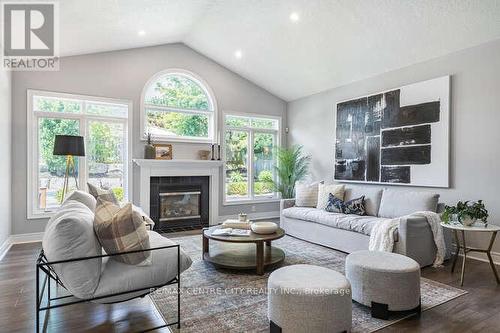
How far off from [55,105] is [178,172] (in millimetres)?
2341

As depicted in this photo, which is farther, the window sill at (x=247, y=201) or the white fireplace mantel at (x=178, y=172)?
the window sill at (x=247, y=201)

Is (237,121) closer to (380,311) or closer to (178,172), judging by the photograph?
(178,172)

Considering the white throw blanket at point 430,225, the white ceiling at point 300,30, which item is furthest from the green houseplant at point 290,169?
the white throw blanket at point 430,225

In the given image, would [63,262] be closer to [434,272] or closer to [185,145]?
[434,272]

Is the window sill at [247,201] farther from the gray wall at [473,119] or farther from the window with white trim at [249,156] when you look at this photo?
the gray wall at [473,119]

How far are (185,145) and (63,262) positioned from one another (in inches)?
168

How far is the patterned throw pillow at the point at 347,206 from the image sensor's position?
14.5 feet

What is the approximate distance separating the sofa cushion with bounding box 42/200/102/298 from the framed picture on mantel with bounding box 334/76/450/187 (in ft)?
14.5

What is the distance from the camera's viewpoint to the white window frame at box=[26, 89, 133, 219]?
4.60m

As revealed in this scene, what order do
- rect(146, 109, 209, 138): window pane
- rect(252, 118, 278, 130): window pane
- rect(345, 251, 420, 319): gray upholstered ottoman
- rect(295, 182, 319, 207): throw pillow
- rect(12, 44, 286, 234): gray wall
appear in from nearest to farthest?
rect(345, 251, 420, 319): gray upholstered ottoman
rect(12, 44, 286, 234): gray wall
rect(295, 182, 319, 207): throw pillow
rect(146, 109, 209, 138): window pane
rect(252, 118, 278, 130): window pane

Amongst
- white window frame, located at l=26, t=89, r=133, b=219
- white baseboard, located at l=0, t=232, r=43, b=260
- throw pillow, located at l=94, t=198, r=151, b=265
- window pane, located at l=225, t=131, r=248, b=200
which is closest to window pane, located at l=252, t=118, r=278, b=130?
window pane, located at l=225, t=131, r=248, b=200

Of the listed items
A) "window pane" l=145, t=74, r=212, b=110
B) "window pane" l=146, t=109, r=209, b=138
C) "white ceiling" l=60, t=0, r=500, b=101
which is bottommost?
"window pane" l=146, t=109, r=209, b=138

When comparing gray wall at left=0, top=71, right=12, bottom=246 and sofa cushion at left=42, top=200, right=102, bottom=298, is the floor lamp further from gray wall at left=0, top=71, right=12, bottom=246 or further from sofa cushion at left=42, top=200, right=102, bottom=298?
sofa cushion at left=42, top=200, right=102, bottom=298

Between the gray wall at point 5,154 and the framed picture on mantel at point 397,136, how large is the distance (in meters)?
5.46
